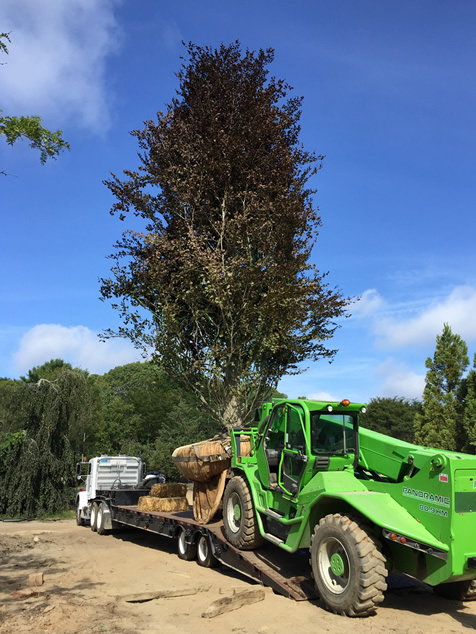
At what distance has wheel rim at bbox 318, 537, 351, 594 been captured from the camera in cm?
660

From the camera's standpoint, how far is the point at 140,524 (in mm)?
12781

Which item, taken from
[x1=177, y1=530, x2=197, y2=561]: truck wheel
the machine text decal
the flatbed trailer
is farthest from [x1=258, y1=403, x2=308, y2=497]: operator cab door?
[x1=177, y1=530, x2=197, y2=561]: truck wheel

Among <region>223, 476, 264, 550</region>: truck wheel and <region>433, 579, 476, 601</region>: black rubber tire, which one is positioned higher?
<region>223, 476, 264, 550</region>: truck wheel

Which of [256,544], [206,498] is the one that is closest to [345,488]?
[256,544]

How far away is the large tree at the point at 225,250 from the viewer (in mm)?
14547

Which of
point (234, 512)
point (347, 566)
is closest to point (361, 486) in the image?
point (347, 566)

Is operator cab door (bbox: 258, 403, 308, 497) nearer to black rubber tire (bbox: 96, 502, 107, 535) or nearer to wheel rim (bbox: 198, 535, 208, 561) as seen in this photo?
wheel rim (bbox: 198, 535, 208, 561)

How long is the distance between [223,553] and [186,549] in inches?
71.9

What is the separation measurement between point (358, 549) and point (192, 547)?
17.4 feet

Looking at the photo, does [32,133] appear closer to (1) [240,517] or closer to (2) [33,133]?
(2) [33,133]

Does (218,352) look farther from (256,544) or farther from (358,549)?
(358,549)

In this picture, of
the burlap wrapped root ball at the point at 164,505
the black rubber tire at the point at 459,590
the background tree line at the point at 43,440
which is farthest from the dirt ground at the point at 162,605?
the background tree line at the point at 43,440

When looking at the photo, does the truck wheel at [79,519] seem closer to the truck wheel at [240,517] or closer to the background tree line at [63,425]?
the background tree line at [63,425]

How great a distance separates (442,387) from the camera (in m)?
25.4
